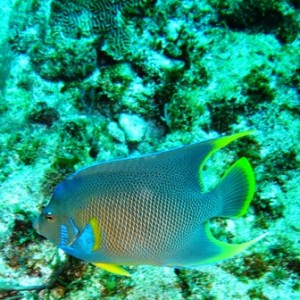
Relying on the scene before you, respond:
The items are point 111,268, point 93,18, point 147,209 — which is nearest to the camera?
point 147,209

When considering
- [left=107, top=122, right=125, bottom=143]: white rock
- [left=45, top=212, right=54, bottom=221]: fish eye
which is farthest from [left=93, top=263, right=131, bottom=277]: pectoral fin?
[left=107, top=122, right=125, bottom=143]: white rock

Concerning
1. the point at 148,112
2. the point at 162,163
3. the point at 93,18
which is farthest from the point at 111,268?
the point at 93,18

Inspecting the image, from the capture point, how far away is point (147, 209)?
1739 millimetres

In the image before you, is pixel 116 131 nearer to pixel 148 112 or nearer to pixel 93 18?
pixel 148 112

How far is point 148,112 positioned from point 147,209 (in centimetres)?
201

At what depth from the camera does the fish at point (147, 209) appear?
173 centimetres

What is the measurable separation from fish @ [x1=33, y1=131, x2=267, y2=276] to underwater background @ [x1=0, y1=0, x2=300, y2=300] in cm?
70

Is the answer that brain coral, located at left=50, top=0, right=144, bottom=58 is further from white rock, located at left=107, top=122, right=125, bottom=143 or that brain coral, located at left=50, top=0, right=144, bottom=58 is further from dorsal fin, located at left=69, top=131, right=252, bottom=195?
dorsal fin, located at left=69, top=131, right=252, bottom=195

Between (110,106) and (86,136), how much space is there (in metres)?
0.67

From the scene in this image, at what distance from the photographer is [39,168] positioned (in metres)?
2.75

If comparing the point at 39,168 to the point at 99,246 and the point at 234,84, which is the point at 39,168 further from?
the point at 234,84

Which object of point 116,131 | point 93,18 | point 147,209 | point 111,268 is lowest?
point 111,268

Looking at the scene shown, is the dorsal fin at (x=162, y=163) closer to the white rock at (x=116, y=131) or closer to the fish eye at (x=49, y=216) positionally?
the fish eye at (x=49, y=216)

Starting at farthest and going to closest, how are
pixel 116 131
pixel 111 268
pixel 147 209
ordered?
pixel 116 131 → pixel 111 268 → pixel 147 209
